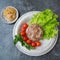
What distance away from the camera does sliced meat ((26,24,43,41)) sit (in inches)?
57.0

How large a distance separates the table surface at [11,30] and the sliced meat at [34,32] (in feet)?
0.42

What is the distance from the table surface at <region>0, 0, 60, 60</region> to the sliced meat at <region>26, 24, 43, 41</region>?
0.13m

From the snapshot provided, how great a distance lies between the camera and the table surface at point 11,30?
146 cm

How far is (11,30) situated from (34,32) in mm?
181

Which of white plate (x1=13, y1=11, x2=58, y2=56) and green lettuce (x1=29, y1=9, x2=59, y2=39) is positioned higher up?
green lettuce (x1=29, y1=9, x2=59, y2=39)

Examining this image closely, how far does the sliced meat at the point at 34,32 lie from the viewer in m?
1.45

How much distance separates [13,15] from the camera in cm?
154

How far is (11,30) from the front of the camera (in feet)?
5.04

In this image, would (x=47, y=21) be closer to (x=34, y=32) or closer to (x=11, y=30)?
(x=34, y=32)

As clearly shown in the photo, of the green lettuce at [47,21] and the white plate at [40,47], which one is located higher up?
the green lettuce at [47,21]

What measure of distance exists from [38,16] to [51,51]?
25 cm

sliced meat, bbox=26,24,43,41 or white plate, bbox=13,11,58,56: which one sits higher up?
sliced meat, bbox=26,24,43,41

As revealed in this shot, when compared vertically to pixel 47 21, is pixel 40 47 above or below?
below

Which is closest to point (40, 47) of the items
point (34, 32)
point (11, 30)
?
point (34, 32)
